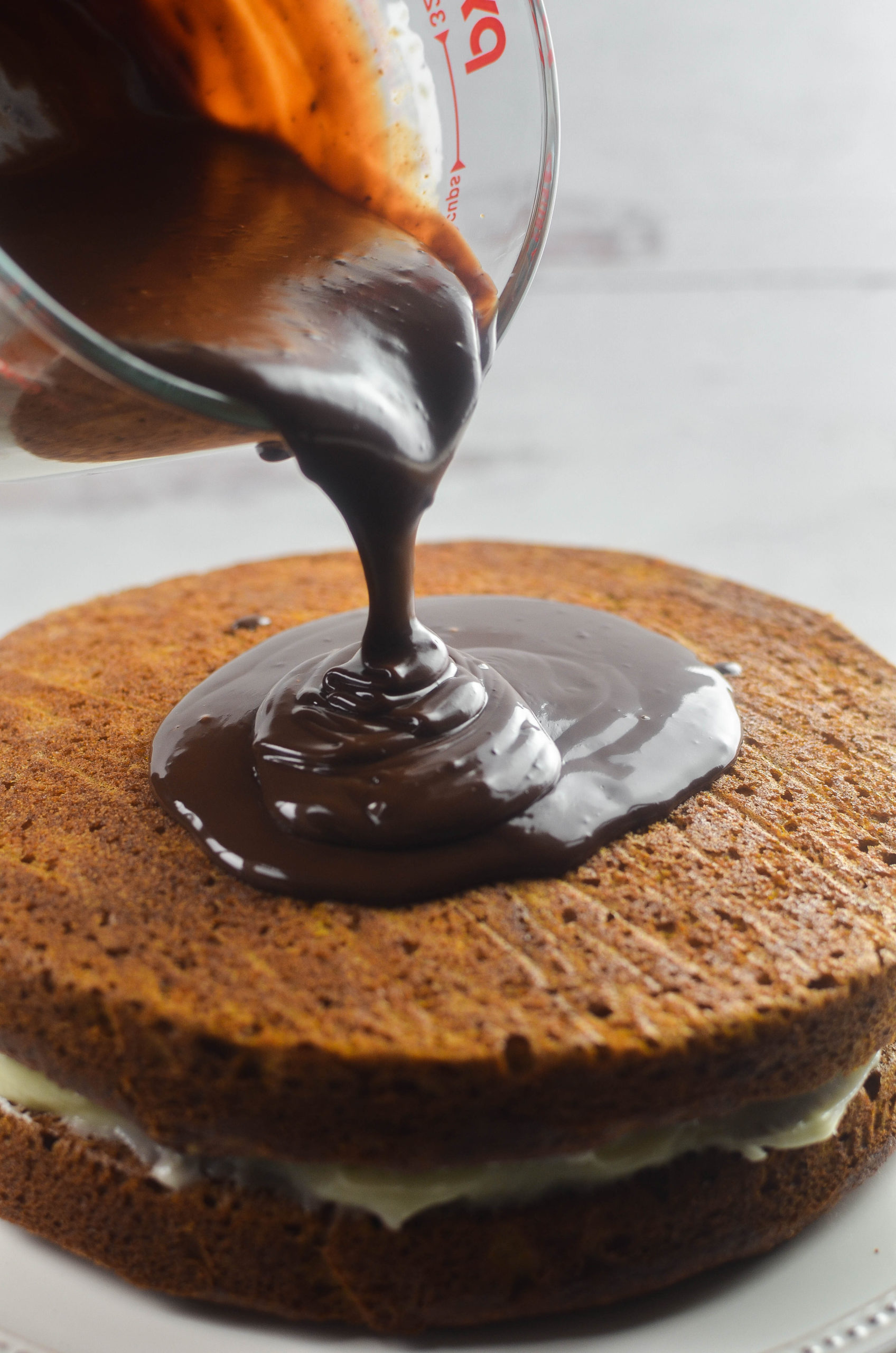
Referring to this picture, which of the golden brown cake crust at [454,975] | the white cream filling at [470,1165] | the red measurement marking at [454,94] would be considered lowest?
the white cream filling at [470,1165]

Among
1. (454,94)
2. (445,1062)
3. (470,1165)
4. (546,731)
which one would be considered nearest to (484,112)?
A: (454,94)

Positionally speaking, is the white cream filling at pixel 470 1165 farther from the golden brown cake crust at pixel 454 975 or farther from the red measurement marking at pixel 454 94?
the red measurement marking at pixel 454 94

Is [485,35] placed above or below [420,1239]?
above

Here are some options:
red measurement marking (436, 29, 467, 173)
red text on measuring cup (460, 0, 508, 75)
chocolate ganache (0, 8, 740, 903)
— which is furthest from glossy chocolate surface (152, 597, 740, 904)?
red text on measuring cup (460, 0, 508, 75)

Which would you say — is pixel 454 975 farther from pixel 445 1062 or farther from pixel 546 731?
pixel 546 731

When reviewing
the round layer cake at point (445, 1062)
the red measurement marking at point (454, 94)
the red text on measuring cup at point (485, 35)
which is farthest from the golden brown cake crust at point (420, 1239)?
the red text on measuring cup at point (485, 35)

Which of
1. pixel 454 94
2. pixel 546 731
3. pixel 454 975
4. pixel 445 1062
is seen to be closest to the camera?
pixel 445 1062
